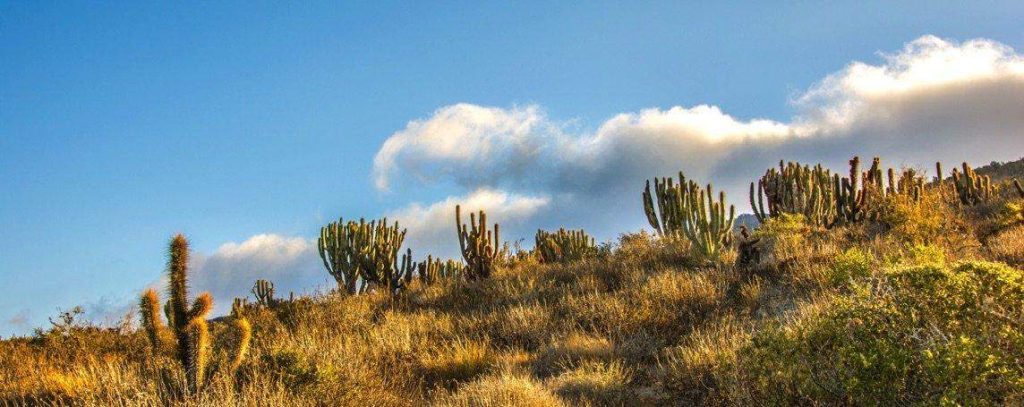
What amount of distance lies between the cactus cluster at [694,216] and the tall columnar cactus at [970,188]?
13.3 m

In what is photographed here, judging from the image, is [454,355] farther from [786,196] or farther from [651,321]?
[786,196]

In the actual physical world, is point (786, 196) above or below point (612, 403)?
above

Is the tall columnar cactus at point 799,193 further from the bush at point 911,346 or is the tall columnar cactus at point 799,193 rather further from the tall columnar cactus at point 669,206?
the bush at point 911,346

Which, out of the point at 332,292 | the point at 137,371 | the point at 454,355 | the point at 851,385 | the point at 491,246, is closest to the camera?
the point at 851,385

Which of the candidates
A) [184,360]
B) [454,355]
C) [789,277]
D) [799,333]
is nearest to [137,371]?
[184,360]

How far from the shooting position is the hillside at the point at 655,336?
Result: 19.2ft

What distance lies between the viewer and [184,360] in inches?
323

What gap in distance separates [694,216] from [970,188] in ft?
50.9

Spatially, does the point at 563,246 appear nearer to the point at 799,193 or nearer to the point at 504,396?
the point at 799,193

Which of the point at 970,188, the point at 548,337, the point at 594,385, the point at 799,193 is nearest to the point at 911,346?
the point at 594,385

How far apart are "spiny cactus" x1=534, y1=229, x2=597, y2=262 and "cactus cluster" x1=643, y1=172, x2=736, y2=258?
2.49m

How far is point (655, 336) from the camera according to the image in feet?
34.8

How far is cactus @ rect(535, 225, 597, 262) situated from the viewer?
19.5 m

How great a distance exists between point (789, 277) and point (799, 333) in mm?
5579
